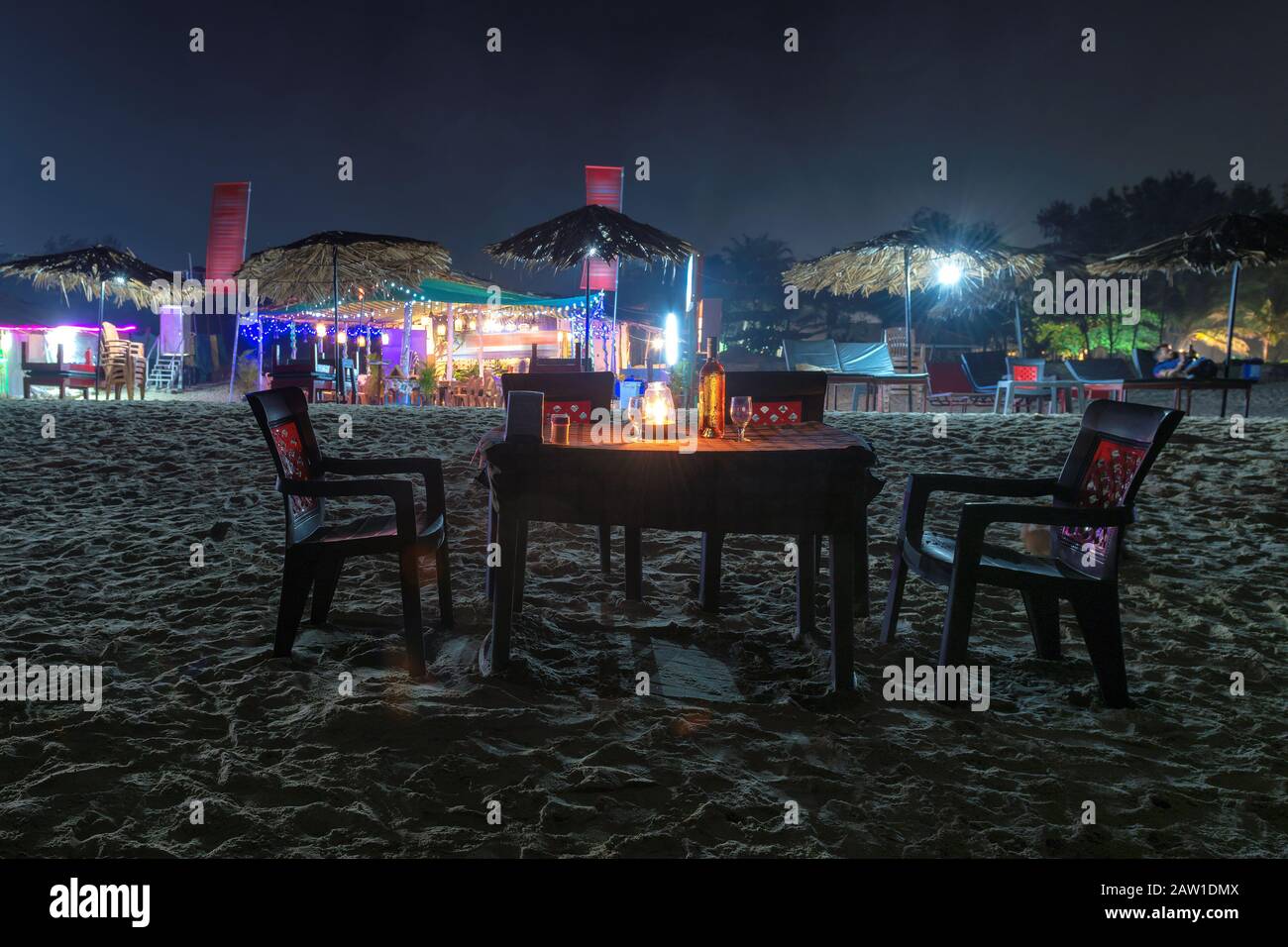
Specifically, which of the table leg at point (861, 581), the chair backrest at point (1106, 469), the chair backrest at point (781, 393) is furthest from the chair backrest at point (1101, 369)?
the chair backrest at point (1106, 469)

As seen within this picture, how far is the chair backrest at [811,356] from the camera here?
37.7 ft

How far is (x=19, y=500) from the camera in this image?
562 centimetres

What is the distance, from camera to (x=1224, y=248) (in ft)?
30.5

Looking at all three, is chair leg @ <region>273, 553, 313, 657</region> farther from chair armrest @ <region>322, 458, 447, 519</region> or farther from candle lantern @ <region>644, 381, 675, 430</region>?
candle lantern @ <region>644, 381, 675, 430</region>

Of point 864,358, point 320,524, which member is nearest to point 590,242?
point 864,358

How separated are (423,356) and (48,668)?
62.1ft

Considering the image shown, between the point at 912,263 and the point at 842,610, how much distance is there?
36.2 ft

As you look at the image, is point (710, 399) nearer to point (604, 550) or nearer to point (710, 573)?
point (710, 573)

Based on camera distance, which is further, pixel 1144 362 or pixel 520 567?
pixel 1144 362

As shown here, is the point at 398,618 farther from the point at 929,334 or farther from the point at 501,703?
the point at 929,334

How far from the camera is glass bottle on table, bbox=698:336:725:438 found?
10.3 feet

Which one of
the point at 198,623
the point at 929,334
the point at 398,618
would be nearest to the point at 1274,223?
the point at 398,618

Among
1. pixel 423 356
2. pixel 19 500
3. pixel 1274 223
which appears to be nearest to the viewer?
pixel 19 500

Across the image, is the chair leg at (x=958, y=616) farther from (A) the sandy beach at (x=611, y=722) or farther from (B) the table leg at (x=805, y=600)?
(B) the table leg at (x=805, y=600)
